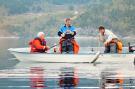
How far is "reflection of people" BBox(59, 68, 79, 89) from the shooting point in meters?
20.8

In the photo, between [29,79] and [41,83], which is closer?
[41,83]

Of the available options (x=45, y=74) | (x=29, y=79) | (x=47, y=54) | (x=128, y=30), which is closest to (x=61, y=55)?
(x=47, y=54)

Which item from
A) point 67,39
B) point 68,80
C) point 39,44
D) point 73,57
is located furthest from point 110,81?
point 39,44

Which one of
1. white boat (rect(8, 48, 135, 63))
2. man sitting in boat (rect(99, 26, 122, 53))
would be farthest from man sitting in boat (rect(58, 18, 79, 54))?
man sitting in boat (rect(99, 26, 122, 53))

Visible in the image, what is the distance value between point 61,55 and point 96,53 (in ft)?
6.43

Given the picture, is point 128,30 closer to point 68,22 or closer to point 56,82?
point 68,22

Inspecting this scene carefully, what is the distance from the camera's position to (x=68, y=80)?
22.7m

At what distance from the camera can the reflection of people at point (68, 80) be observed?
68.2ft

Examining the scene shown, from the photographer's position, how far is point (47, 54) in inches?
1415

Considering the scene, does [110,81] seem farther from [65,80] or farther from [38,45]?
[38,45]

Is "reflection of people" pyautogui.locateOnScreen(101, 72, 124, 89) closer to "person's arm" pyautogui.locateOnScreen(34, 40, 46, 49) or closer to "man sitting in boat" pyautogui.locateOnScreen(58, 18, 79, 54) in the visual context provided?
"man sitting in boat" pyautogui.locateOnScreen(58, 18, 79, 54)

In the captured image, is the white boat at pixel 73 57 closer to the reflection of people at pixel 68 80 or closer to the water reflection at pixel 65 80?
the water reflection at pixel 65 80

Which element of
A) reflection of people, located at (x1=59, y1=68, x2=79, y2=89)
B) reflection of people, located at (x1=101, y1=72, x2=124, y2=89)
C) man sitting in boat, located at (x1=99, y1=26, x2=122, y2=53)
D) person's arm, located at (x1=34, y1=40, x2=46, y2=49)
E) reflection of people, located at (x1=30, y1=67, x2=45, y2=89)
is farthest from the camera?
person's arm, located at (x1=34, y1=40, x2=46, y2=49)

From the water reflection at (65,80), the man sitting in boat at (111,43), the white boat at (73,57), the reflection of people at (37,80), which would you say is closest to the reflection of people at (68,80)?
the water reflection at (65,80)
